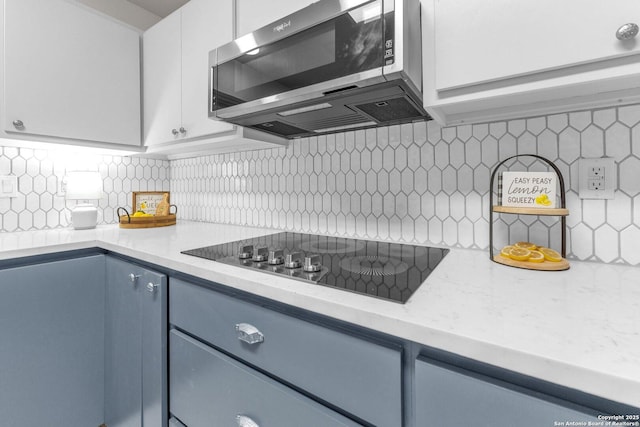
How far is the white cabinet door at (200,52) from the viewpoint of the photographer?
1.33m

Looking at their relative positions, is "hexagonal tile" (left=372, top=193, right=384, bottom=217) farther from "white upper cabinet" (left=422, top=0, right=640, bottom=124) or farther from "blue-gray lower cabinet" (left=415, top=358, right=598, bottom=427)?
"blue-gray lower cabinet" (left=415, top=358, right=598, bottom=427)

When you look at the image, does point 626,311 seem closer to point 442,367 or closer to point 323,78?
point 442,367

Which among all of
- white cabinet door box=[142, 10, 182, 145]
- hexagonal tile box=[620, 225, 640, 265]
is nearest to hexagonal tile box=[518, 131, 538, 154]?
hexagonal tile box=[620, 225, 640, 265]

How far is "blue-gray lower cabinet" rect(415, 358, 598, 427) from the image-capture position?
0.40 metres

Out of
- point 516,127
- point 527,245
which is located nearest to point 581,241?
point 527,245

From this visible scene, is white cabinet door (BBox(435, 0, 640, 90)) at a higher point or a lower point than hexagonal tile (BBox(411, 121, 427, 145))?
higher

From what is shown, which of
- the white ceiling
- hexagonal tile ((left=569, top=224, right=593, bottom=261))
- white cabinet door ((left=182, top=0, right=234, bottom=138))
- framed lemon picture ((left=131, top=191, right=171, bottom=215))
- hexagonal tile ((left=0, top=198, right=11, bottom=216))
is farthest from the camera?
the white ceiling

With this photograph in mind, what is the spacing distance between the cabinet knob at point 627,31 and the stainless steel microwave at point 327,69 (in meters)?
0.41

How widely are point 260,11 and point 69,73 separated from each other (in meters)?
1.07

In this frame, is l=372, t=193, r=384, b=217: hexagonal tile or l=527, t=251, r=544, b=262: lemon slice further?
l=372, t=193, r=384, b=217: hexagonal tile

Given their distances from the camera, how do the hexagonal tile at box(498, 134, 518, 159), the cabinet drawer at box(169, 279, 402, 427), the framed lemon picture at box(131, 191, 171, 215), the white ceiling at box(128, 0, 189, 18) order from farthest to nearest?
the white ceiling at box(128, 0, 189, 18) → the framed lemon picture at box(131, 191, 171, 215) → the hexagonal tile at box(498, 134, 518, 159) → the cabinet drawer at box(169, 279, 402, 427)

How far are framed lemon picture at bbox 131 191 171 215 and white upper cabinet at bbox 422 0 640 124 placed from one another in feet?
5.70

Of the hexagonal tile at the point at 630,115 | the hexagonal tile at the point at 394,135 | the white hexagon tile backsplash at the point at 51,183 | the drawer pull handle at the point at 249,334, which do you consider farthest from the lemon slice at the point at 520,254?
the white hexagon tile backsplash at the point at 51,183

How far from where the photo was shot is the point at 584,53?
0.64 metres
